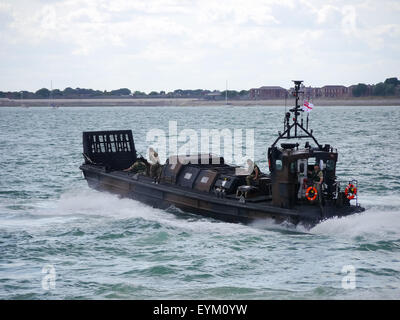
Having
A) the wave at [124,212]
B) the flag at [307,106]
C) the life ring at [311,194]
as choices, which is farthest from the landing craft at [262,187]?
the wave at [124,212]

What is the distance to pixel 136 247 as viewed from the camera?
19453 millimetres

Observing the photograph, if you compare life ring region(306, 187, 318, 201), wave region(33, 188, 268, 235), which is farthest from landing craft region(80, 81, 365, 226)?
wave region(33, 188, 268, 235)

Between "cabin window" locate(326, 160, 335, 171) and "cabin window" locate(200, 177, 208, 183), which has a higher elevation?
"cabin window" locate(326, 160, 335, 171)

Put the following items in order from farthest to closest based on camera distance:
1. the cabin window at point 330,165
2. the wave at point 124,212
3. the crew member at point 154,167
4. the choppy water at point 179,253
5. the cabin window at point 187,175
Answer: the crew member at point 154,167
the cabin window at point 187,175
the wave at point 124,212
the cabin window at point 330,165
the choppy water at point 179,253

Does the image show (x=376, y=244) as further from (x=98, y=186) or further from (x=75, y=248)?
(x=98, y=186)

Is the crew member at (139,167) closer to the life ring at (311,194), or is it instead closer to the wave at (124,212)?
the wave at (124,212)

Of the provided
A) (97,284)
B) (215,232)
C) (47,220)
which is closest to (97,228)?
(47,220)

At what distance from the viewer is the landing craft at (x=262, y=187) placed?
20016 mm

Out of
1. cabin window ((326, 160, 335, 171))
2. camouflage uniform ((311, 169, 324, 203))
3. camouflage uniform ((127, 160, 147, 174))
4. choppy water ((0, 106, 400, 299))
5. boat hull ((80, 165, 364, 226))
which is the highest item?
cabin window ((326, 160, 335, 171))

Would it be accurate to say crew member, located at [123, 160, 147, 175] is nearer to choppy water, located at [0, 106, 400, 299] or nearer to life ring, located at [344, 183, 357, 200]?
choppy water, located at [0, 106, 400, 299]

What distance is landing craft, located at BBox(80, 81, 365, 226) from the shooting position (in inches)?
788

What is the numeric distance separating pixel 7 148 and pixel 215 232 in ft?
142

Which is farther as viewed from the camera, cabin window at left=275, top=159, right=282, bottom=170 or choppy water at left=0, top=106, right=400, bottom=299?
cabin window at left=275, top=159, right=282, bottom=170

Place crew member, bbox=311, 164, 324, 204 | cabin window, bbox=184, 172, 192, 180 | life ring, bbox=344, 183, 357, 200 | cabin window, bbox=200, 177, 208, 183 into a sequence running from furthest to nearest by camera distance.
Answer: cabin window, bbox=184, 172, 192, 180, cabin window, bbox=200, 177, 208, 183, life ring, bbox=344, 183, 357, 200, crew member, bbox=311, 164, 324, 204
